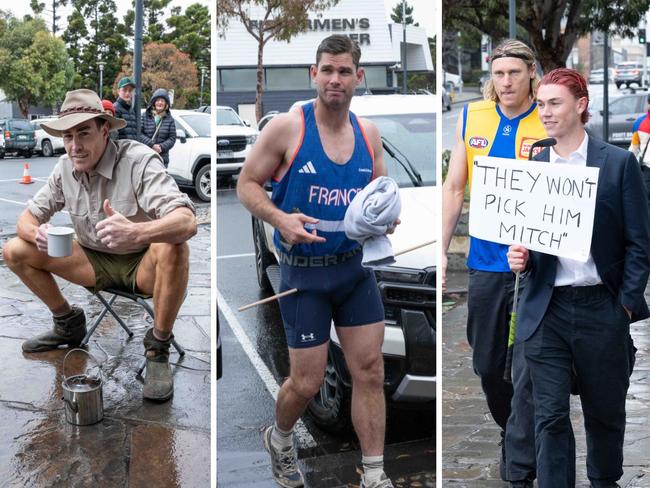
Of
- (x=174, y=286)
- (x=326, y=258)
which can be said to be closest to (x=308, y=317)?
(x=326, y=258)

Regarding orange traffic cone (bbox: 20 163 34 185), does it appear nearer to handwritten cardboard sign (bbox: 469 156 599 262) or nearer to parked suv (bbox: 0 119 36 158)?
parked suv (bbox: 0 119 36 158)

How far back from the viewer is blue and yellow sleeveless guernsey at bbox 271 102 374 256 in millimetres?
3387

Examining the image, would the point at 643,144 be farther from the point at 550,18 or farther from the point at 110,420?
the point at 110,420

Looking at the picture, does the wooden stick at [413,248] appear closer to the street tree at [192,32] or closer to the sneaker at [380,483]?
the sneaker at [380,483]

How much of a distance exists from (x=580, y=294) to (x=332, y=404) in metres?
1.11

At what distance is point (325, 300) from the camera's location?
12.1ft

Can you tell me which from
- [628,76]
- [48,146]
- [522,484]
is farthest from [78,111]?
[628,76]

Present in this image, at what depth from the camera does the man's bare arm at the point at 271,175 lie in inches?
134

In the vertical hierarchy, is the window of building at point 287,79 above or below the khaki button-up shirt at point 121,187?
above

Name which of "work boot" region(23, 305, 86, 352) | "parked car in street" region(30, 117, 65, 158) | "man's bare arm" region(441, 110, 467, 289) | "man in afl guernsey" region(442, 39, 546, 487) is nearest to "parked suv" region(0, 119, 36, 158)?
"parked car in street" region(30, 117, 65, 158)

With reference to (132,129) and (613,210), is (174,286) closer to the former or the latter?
(613,210)

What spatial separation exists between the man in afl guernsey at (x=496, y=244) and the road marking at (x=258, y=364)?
44.7 inches

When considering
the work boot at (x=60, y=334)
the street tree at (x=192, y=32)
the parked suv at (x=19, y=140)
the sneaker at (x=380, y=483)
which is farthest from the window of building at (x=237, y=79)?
the parked suv at (x=19, y=140)

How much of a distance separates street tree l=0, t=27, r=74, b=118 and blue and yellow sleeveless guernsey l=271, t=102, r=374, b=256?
395 cm
